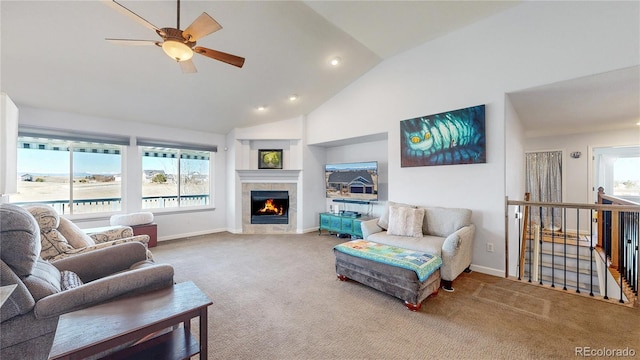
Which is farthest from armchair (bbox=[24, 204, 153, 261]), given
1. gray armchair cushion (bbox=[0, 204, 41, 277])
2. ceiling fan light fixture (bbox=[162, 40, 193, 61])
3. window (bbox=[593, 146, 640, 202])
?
window (bbox=[593, 146, 640, 202])

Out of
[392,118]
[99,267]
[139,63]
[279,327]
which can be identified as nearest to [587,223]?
[392,118]

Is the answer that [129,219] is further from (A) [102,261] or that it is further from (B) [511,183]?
(B) [511,183]

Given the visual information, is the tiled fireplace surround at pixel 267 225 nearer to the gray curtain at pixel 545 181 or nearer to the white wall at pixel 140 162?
the white wall at pixel 140 162

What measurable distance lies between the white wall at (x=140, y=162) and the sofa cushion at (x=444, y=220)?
476 cm

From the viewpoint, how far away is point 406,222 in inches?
133

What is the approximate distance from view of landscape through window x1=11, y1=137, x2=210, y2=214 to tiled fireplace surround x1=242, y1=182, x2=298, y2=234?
1058 millimetres

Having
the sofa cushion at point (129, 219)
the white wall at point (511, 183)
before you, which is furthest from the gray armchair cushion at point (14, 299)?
the white wall at point (511, 183)

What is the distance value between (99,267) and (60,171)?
3.60m

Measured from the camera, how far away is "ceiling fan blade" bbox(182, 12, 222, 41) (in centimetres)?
197

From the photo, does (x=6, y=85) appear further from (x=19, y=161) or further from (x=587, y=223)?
(x=587, y=223)

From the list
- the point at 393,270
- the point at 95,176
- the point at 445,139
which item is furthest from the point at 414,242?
the point at 95,176

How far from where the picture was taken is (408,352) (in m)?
1.78

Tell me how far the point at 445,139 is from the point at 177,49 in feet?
11.4

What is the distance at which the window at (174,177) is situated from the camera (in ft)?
16.8
